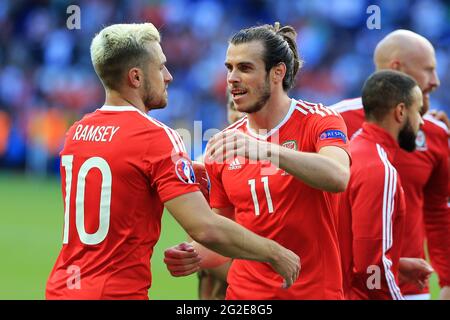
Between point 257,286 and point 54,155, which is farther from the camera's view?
point 54,155

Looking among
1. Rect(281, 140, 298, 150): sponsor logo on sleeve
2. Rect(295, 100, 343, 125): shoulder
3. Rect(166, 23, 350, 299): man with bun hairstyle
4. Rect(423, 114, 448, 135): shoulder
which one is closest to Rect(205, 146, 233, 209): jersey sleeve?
Rect(166, 23, 350, 299): man with bun hairstyle

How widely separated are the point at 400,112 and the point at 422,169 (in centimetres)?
98

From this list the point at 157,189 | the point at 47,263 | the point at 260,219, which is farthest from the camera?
the point at 47,263

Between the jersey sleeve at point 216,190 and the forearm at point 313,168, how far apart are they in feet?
3.06

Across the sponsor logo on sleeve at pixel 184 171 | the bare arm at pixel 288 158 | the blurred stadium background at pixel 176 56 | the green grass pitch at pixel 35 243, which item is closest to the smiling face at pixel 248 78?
the bare arm at pixel 288 158

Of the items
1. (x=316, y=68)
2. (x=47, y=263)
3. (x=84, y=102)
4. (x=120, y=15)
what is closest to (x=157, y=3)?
(x=120, y=15)

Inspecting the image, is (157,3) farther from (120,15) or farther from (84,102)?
(84,102)

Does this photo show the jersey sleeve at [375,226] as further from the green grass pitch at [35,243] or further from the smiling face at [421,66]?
the green grass pitch at [35,243]

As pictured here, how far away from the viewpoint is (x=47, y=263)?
39.4ft

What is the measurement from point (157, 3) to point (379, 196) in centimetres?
1812

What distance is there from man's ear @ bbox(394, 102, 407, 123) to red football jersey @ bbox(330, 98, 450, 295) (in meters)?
0.73

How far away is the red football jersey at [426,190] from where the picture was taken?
22.2 ft

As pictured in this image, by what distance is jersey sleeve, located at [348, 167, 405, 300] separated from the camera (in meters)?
5.38

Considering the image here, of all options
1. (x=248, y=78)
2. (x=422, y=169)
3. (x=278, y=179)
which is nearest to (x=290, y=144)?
(x=278, y=179)
